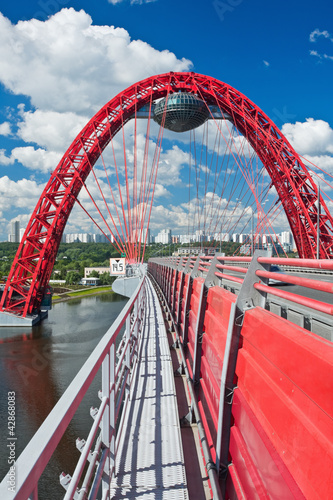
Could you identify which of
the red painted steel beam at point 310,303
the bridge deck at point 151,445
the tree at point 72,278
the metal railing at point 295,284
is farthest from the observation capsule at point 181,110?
the tree at point 72,278

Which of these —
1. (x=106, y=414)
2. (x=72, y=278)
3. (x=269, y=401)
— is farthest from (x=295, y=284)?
(x=72, y=278)

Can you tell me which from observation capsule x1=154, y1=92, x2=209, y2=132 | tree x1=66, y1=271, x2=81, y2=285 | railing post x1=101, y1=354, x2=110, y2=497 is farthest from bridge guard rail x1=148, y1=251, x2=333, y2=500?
tree x1=66, y1=271, x2=81, y2=285

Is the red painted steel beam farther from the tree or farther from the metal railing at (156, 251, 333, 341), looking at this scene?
the tree

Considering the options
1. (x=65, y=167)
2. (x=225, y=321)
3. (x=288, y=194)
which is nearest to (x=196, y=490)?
(x=225, y=321)

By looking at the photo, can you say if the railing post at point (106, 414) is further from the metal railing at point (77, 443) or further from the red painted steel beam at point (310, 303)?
the red painted steel beam at point (310, 303)

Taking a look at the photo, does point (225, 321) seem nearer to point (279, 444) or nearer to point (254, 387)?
point (254, 387)

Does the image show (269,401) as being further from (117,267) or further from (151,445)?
(117,267)
